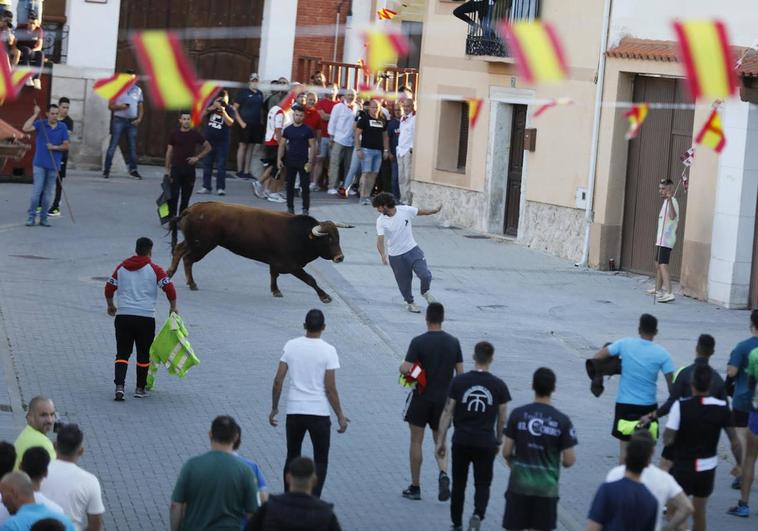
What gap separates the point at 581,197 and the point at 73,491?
611 inches

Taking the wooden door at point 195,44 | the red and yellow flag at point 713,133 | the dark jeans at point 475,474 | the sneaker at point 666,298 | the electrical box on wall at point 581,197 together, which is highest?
the wooden door at point 195,44

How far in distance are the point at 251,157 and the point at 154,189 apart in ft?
9.10

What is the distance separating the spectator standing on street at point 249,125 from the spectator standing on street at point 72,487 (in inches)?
759

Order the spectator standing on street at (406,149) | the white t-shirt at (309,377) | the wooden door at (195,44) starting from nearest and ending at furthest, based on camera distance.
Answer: the white t-shirt at (309,377) → the spectator standing on street at (406,149) → the wooden door at (195,44)

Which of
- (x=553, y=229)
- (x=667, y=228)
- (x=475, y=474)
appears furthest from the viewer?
(x=553, y=229)

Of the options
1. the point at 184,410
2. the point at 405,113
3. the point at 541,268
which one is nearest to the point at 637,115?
the point at 184,410

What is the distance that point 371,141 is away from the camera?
26422 millimetres

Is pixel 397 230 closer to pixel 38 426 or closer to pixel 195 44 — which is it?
pixel 38 426

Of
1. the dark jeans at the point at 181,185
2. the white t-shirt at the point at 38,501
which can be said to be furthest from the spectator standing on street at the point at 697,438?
the dark jeans at the point at 181,185

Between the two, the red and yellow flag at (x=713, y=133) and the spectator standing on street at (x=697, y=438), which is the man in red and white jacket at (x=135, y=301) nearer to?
the red and yellow flag at (x=713, y=133)

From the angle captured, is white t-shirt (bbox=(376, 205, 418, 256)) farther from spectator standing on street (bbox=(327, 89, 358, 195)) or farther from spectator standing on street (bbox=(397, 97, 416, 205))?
spectator standing on street (bbox=(327, 89, 358, 195))

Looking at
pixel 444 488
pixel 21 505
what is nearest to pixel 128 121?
pixel 444 488


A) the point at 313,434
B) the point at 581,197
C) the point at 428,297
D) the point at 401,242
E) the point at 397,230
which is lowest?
the point at 313,434

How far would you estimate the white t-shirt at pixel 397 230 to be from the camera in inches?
698
